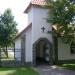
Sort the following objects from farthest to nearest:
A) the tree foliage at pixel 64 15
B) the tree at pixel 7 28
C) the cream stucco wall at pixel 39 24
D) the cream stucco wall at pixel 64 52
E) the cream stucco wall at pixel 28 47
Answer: the tree at pixel 7 28 → the cream stucco wall at pixel 64 52 → the cream stucco wall at pixel 28 47 → the cream stucco wall at pixel 39 24 → the tree foliage at pixel 64 15

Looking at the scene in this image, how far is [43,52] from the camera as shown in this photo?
27828 mm

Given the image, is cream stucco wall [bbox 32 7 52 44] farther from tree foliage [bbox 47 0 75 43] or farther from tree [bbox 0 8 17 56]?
tree [bbox 0 8 17 56]

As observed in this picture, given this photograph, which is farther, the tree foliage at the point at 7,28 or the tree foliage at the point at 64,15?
the tree foliage at the point at 7,28

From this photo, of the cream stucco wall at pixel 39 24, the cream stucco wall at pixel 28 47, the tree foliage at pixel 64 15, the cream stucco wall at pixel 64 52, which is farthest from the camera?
the cream stucco wall at pixel 64 52

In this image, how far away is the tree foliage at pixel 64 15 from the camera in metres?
20.6

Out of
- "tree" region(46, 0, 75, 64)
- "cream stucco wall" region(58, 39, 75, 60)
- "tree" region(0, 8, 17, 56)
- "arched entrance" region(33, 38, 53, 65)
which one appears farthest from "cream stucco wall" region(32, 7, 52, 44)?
"tree" region(0, 8, 17, 56)

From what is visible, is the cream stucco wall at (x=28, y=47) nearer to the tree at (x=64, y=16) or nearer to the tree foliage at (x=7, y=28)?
the tree at (x=64, y=16)

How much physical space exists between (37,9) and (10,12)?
17256mm

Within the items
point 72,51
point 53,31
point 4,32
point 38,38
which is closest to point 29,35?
point 38,38

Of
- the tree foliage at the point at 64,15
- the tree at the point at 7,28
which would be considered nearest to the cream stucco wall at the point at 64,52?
the tree foliage at the point at 64,15

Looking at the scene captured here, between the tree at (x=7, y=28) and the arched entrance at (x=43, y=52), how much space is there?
1133cm

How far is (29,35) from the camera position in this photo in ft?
79.8

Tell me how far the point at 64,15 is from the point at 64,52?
261 inches

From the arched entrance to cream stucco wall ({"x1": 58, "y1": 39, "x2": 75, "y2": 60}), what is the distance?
1.48 m
